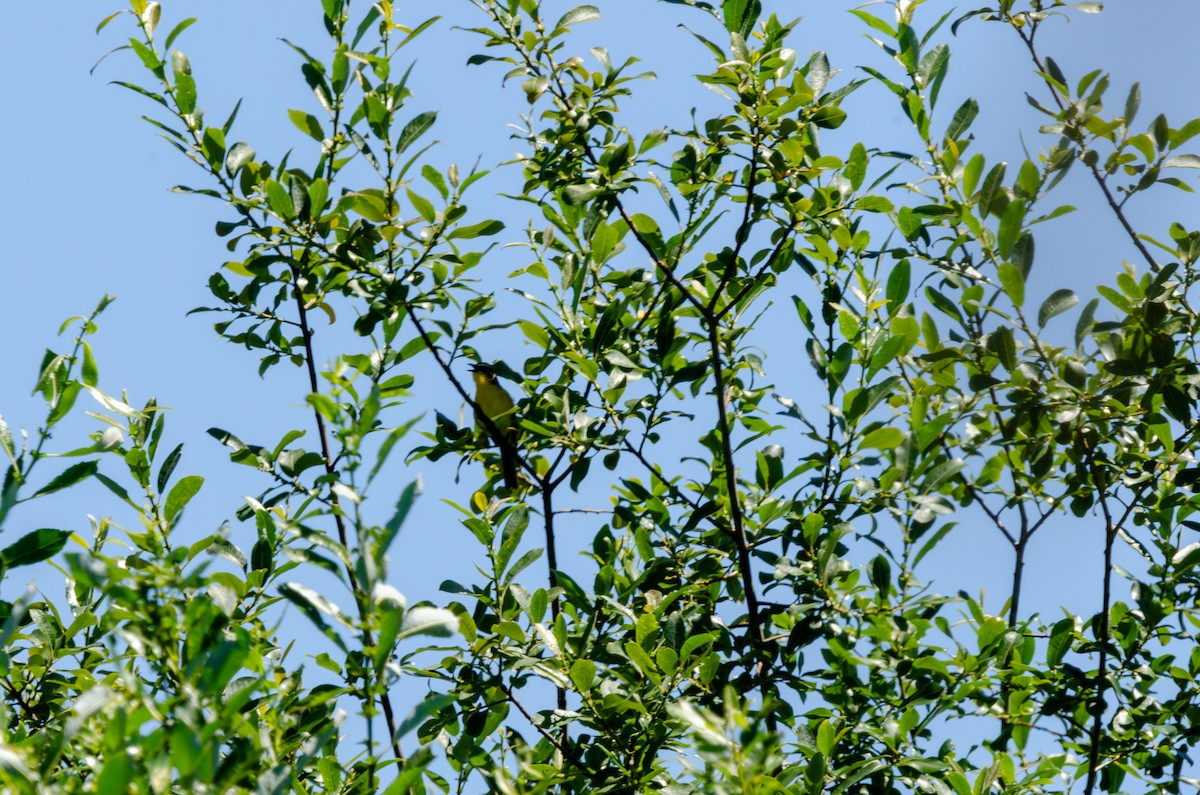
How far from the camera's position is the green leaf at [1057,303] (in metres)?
3.11

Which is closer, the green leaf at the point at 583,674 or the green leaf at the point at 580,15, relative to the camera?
the green leaf at the point at 583,674

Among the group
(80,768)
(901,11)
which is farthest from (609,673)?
(901,11)

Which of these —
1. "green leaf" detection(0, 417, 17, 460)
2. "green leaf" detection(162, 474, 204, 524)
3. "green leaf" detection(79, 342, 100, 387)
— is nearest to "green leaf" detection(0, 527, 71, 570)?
"green leaf" detection(0, 417, 17, 460)

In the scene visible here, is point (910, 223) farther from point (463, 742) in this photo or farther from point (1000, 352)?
point (463, 742)

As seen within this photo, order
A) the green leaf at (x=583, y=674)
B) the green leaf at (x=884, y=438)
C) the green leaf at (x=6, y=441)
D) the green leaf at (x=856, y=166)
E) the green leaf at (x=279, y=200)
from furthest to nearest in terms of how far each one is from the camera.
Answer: the green leaf at (x=856, y=166) < the green leaf at (x=279, y=200) < the green leaf at (x=884, y=438) < the green leaf at (x=583, y=674) < the green leaf at (x=6, y=441)

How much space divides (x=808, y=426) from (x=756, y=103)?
3.03 feet

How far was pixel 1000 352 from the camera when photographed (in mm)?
3156

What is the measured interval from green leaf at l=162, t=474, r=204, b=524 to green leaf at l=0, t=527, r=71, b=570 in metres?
1.13

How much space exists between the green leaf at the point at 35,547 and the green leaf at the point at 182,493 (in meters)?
1.13

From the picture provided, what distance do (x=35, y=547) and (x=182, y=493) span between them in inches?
46.3

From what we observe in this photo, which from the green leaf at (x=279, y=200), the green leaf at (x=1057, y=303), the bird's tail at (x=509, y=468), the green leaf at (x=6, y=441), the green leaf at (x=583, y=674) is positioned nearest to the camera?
the green leaf at (x=6, y=441)

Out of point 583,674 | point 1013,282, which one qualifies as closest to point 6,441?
point 583,674

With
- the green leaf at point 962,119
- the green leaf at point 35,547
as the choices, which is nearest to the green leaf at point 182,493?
the green leaf at point 35,547

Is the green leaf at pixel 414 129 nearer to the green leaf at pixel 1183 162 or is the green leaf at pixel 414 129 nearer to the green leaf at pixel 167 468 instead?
the green leaf at pixel 167 468
